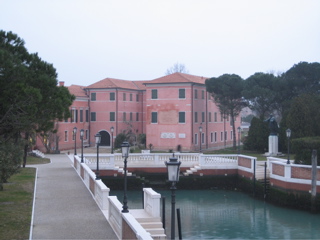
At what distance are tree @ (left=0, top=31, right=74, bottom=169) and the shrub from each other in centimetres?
1165

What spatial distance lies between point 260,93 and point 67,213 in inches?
1237

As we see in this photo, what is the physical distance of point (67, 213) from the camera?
48.7ft

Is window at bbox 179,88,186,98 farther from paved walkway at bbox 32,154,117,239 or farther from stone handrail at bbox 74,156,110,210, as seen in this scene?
stone handrail at bbox 74,156,110,210

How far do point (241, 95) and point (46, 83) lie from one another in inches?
1094

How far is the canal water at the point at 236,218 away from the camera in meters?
18.9

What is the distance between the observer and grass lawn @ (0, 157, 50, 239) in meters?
12.6

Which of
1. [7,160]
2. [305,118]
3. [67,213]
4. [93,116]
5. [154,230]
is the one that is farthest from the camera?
[93,116]

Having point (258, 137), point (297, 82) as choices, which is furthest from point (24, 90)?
point (297, 82)

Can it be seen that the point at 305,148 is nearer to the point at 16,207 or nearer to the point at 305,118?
the point at 305,118

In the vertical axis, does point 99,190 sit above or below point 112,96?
below

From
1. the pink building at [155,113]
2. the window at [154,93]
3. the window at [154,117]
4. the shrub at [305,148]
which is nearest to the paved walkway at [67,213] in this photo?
the shrub at [305,148]

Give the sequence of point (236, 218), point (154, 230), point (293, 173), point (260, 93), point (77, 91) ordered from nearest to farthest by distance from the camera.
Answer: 1. point (154, 230)
2. point (236, 218)
3. point (293, 173)
4. point (260, 93)
5. point (77, 91)

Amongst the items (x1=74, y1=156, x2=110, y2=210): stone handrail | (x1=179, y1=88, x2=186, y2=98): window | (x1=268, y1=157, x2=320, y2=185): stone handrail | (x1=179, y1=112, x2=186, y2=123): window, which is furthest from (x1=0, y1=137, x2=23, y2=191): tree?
(x1=179, y1=88, x2=186, y2=98): window

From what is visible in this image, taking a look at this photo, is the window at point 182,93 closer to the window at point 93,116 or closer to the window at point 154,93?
the window at point 154,93
